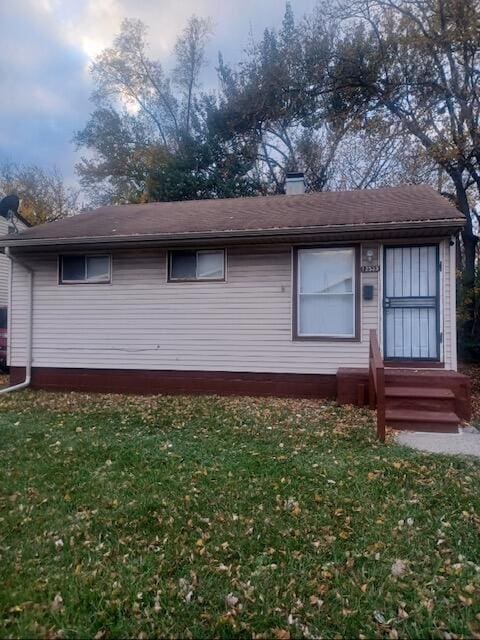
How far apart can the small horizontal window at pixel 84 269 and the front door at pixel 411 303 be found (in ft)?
16.5

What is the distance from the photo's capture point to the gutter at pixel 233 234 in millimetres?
6508

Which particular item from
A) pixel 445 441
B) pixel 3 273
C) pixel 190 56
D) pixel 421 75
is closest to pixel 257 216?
pixel 445 441

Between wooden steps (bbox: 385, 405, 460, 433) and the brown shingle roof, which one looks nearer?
wooden steps (bbox: 385, 405, 460, 433)

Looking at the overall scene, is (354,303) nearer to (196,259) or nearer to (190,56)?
(196,259)

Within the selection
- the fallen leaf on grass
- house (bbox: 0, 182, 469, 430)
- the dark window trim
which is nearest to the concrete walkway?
house (bbox: 0, 182, 469, 430)

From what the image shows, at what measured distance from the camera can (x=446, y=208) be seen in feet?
23.2

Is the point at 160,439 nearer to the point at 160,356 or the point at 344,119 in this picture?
the point at 160,356

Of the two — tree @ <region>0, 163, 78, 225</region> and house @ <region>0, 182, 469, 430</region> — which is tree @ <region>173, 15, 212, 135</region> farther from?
house @ <region>0, 182, 469, 430</region>

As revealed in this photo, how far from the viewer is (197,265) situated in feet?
26.2

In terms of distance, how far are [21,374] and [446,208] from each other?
8.14 meters

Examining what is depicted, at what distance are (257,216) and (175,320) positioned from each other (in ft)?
8.14

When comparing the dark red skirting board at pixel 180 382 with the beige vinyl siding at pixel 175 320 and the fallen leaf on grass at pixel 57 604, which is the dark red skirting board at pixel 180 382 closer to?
the beige vinyl siding at pixel 175 320

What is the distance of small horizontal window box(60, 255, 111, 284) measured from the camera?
8375mm

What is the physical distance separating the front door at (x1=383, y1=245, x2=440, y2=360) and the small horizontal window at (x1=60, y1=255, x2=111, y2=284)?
5.04 meters
